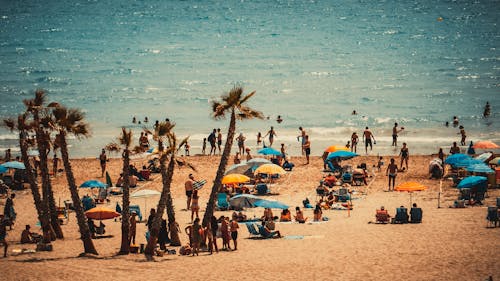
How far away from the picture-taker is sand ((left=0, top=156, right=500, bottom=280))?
1844 centimetres

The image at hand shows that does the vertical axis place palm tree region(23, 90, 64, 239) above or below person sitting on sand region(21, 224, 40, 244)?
above

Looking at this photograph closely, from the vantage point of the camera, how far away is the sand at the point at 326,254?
18.4 meters

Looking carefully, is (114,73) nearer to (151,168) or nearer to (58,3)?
(151,168)

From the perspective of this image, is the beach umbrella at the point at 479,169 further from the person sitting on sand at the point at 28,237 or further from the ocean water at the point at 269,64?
the ocean water at the point at 269,64

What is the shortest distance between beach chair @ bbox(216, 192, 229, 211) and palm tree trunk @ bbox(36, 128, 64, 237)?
5.55 metres

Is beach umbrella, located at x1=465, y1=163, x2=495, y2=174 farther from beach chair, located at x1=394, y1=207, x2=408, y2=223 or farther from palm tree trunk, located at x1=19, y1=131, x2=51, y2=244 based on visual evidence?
palm tree trunk, located at x1=19, y1=131, x2=51, y2=244

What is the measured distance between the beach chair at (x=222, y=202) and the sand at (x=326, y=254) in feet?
2.48

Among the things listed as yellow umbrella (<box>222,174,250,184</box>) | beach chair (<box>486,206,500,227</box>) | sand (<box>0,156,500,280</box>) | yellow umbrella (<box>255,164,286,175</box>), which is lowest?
sand (<box>0,156,500,280</box>)

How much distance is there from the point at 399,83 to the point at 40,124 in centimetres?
6203

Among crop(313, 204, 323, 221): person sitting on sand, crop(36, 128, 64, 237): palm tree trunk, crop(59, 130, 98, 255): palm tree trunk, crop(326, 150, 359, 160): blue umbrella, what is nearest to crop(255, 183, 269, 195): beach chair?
crop(326, 150, 359, 160): blue umbrella

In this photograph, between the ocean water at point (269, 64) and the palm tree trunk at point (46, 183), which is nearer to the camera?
the palm tree trunk at point (46, 183)

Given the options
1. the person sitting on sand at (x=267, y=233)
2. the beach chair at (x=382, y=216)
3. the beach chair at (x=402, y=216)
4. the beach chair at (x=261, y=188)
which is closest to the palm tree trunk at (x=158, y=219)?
the person sitting on sand at (x=267, y=233)

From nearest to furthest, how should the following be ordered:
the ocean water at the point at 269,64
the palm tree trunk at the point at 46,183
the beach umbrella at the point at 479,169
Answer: the palm tree trunk at the point at 46,183 < the beach umbrella at the point at 479,169 < the ocean water at the point at 269,64

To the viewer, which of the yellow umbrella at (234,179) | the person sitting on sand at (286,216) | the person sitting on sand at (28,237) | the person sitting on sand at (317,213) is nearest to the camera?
the person sitting on sand at (28,237)
